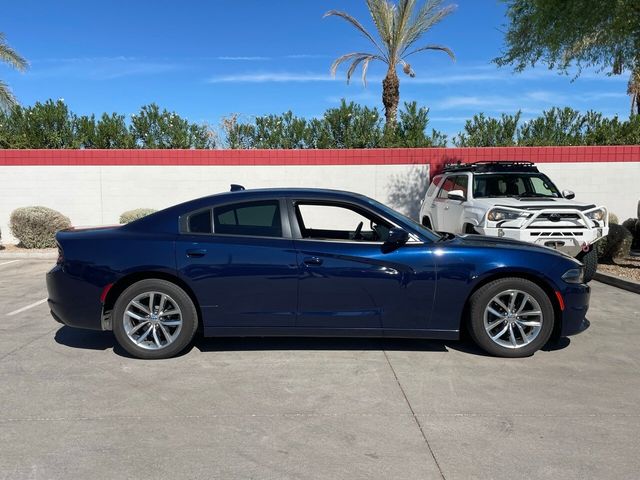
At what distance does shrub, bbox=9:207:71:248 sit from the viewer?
12352mm

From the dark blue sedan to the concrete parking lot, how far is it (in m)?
0.32

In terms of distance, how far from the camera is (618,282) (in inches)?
332

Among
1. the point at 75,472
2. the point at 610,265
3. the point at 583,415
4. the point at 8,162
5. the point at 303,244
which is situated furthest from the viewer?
the point at 8,162

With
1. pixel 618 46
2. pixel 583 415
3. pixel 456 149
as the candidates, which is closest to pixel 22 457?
pixel 583 415

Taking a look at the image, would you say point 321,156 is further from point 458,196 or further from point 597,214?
point 597,214

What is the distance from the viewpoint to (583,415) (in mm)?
3791

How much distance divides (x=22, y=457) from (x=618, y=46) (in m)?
11.5

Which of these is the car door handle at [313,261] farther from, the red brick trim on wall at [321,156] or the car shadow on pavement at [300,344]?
the red brick trim on wall at [321,156]

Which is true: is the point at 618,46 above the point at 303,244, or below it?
above

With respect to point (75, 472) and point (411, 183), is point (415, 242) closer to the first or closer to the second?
point (75, 472)

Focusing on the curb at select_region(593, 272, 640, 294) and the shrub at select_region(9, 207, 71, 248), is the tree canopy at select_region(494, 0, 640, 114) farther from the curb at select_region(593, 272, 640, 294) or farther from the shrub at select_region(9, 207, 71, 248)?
the shrub at select_region(9, 207, 71, 248)

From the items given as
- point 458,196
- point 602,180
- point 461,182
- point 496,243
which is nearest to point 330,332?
point 496,243

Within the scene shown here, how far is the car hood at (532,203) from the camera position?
305 inches

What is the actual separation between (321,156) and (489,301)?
32.1 ft
